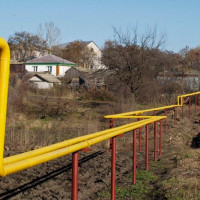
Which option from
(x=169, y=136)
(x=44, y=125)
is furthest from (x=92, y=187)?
(x=44, y=125)

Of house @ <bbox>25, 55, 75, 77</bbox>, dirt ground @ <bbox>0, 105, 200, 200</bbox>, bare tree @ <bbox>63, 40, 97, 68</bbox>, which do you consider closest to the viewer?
dirt ground @ <bbox>0, 105, 200, 200</bbox>

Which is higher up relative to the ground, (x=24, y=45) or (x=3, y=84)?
(x=24, y=45)

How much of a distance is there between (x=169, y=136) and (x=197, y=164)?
170 inches

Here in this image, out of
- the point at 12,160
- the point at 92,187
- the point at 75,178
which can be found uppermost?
the point at 12,160

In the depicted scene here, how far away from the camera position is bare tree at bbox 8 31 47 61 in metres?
55.0

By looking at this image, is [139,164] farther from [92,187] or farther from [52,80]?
[52,80]

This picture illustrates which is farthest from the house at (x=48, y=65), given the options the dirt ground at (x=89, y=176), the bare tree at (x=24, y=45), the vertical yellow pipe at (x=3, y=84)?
the vertical yellow pipe at (x=3, y=84)

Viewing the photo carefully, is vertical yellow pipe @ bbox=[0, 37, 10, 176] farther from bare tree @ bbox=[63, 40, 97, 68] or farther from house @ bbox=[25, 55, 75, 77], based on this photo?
bare tree @ bbox=[63, 40, 97, 68]

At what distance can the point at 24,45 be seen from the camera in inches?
2250

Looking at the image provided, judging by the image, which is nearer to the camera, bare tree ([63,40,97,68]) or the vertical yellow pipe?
the vertical yellow pipe

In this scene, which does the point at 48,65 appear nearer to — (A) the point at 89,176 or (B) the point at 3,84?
(A) the point at 89,176

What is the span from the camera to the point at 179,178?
496 cm

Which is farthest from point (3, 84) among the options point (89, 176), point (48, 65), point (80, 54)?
point (80, 54)

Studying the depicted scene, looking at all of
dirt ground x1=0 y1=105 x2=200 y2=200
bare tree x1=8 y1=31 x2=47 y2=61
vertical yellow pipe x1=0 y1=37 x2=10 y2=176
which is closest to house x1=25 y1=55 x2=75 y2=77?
bare tree x1=8 y1=31 x2=47 y2=61
